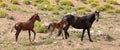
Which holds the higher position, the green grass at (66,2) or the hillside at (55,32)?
the hillside at (55,32)

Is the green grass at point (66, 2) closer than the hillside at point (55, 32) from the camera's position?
No

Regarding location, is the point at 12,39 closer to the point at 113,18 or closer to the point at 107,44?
the point at 107,44

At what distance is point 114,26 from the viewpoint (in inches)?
1105

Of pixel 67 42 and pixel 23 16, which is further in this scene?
pixel 23 16

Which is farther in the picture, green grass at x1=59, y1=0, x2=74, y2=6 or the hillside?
green grass at x1=59, y1=0, x2=74, y2=6

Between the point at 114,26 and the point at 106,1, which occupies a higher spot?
the point at 114,26

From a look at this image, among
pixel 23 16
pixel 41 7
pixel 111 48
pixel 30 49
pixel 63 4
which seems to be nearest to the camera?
pixel 30 49

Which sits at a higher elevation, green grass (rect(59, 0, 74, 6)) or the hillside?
the hillside

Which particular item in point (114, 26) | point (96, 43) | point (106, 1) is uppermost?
point (96, 43)

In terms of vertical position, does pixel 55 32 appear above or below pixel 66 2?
above

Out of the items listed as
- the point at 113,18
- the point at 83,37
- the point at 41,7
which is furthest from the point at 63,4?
the point at 83,37

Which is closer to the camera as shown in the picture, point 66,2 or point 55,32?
point 55,32

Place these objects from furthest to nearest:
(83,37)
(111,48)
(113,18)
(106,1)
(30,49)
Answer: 1. (106,1)
2. (113,18)
3. (83,37)
4. (111,48)
5. (30,49)

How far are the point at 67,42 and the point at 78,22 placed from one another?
1468 mm
